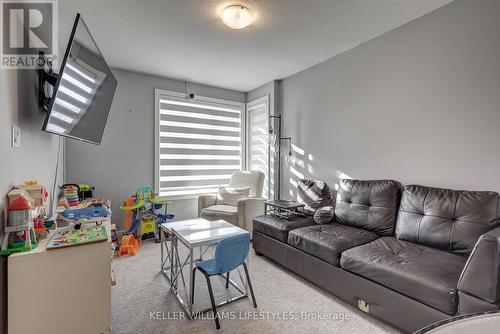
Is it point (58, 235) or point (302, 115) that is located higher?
point (302, 115)

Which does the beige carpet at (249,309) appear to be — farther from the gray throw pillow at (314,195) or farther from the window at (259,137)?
the window at (259,137)

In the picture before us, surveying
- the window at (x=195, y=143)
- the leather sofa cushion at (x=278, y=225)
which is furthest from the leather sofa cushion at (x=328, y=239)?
the window at (x=195, y=143)

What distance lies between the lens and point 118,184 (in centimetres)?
371

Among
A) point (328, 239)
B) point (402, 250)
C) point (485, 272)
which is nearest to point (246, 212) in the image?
point (328, 239)

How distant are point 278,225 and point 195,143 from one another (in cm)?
242

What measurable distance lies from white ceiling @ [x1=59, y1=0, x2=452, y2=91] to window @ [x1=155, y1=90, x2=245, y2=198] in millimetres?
786

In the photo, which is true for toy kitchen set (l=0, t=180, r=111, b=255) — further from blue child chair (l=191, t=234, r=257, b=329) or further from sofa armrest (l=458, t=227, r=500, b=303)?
sofa armrest (l=458, t=227, r=500, b=303)

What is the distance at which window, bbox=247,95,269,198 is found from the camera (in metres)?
4.38

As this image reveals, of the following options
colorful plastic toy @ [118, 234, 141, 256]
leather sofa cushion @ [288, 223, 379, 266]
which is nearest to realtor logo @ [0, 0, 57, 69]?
colorful plastic toy @ [118, 234, 141, 256]

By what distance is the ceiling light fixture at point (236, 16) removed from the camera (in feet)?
7.04

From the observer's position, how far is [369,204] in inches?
99.3

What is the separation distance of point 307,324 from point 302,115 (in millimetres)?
2818

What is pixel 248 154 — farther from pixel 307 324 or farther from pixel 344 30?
pixel 307 324

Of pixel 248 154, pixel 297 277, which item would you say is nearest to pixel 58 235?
pixel 297 277
